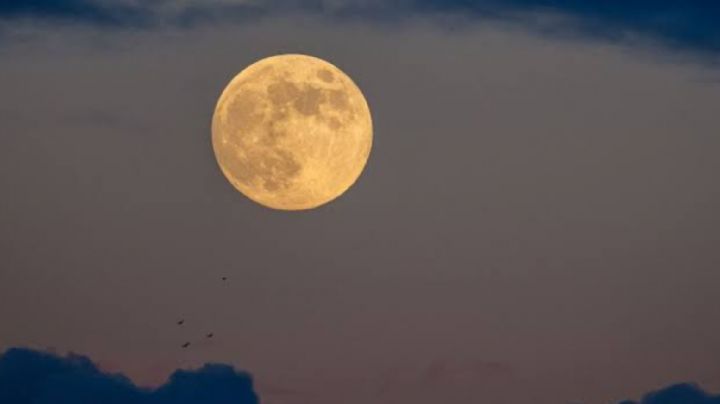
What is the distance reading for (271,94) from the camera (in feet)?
520

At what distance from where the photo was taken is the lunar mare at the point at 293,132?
158m

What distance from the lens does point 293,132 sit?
158m

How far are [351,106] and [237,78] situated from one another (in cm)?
842

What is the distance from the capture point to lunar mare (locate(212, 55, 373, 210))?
158 meters

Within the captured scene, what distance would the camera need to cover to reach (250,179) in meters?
160

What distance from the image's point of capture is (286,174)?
15838 cm

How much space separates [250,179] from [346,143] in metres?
7.22

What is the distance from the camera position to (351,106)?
16000cm

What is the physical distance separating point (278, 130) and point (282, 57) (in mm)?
5918

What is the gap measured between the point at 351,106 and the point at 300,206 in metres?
7.89

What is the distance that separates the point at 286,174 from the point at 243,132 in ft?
14.0

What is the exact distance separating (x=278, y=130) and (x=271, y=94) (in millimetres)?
2652

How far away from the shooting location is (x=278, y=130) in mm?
158000

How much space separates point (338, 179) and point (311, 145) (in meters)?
3.20
